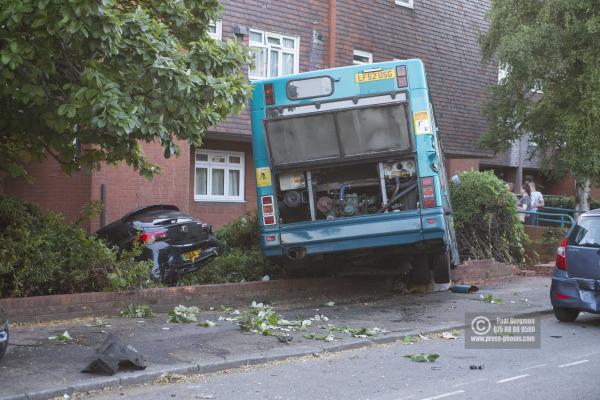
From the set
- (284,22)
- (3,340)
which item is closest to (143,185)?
(284,22)

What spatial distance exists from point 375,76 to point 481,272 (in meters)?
6.08

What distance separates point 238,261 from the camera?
501 inches

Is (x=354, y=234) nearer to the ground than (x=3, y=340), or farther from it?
farther from it

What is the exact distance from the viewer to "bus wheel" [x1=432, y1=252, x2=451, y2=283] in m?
12.7

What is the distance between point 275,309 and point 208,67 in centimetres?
444

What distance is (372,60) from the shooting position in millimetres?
20547

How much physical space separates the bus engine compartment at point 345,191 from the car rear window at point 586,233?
7.48ft

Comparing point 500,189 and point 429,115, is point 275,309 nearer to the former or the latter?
point 429,115

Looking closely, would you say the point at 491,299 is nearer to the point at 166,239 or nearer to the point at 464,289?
the point at 464,289

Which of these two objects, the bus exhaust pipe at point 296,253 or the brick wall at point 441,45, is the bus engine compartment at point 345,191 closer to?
the bus exhaust pipe at point 296,253

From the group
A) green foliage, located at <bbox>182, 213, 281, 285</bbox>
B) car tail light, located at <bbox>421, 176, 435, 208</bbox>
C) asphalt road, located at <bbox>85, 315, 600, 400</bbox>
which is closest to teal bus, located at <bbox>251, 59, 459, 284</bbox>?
car tail light, located at <bbox>421, 176, 435, 208</bbox>

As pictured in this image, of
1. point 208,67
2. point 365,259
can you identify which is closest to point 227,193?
point 365,259

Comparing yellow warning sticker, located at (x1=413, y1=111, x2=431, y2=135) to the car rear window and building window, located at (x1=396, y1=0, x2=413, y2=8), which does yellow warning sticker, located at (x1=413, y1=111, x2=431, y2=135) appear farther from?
building window, located at (x1=396, y1=0, x2=413, y2=8)

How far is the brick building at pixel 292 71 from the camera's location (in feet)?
50.4
